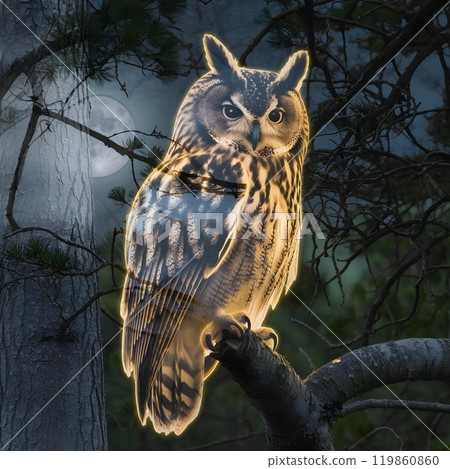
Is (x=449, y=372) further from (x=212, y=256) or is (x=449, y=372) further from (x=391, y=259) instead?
(x=212, y=256)

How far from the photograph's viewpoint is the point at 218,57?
173 centimetres

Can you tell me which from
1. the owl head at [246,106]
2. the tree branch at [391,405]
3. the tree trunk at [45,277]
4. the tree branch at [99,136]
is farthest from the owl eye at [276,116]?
the tree branch at [391,405]

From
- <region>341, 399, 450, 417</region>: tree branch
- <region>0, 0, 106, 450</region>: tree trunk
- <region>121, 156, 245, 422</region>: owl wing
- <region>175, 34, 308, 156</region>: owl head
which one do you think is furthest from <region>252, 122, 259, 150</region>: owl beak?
<region>341, 399, 450, 417</region>: tree branch

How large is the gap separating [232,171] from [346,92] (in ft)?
1.36

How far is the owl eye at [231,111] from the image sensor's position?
5.46 feet

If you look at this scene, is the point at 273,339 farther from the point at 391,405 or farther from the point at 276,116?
the point at 276,116

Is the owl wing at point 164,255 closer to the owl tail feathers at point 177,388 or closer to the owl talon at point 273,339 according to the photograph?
the owl tail feathers at point 177,388

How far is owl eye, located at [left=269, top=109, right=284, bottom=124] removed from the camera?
5.51ft

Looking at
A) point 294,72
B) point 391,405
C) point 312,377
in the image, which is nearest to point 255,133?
point 294,72

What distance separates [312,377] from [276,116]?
2.13 feet

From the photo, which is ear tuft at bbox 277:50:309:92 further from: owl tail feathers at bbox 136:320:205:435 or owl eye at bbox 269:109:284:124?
owl tail feathers at bbox 136:320:205:435

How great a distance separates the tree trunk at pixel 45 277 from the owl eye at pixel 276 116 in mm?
478
